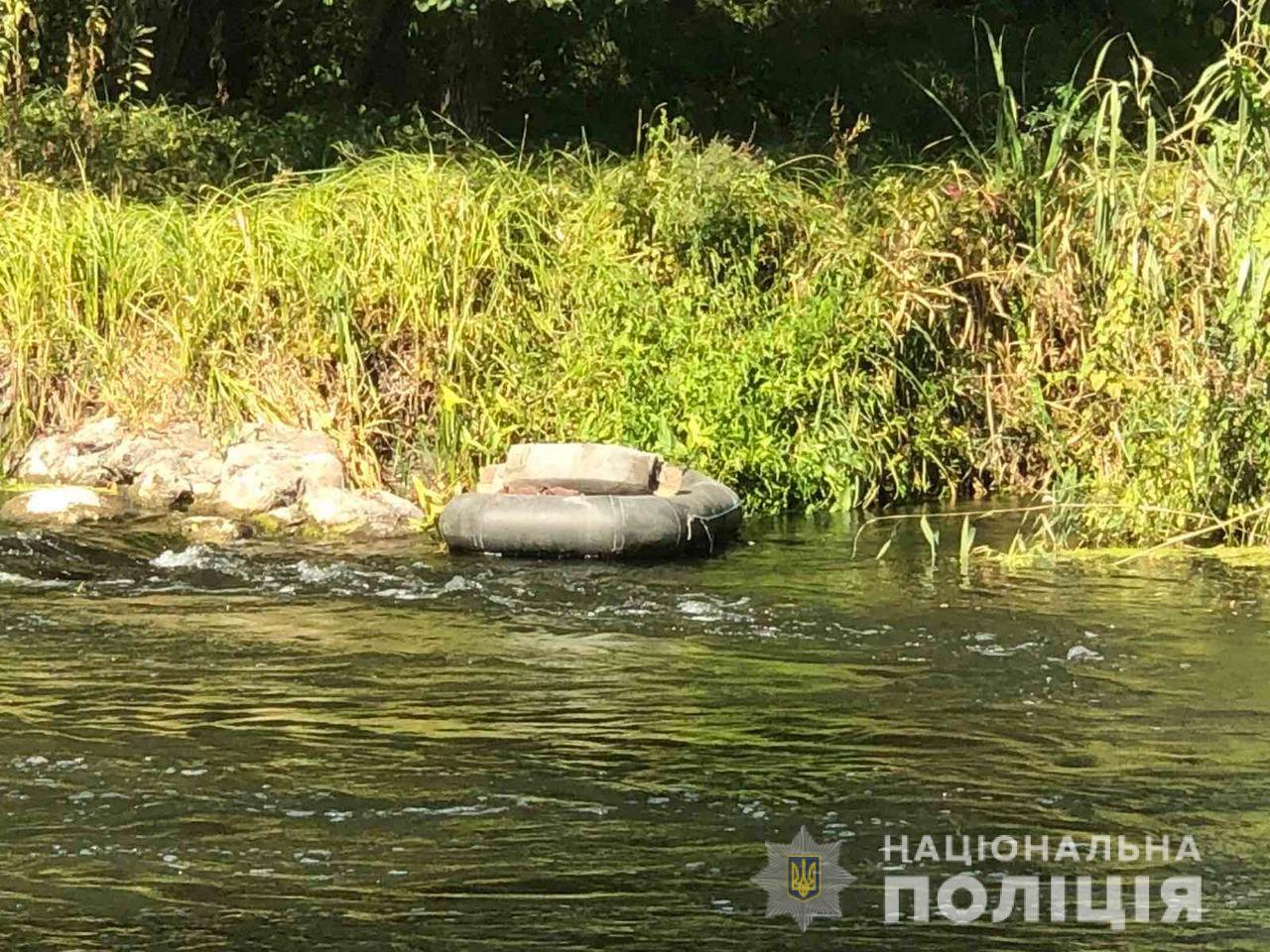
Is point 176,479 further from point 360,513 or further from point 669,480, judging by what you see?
point 669,480

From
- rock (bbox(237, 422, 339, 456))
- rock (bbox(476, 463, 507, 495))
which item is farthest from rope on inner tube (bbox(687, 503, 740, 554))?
rock (bbox(237, 422, 339, 456))

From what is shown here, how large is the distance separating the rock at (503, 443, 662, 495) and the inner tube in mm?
282

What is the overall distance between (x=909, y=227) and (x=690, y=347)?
56.9 inches

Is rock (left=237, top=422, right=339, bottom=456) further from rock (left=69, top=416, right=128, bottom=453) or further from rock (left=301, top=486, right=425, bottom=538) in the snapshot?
rock (left=69, top=416, right=128, bottom=453)

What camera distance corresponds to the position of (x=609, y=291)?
12305mm

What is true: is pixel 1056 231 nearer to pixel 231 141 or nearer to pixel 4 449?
pixel 4 449

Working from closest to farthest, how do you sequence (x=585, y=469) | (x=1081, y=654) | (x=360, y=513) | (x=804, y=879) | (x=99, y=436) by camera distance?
(x=804, y=879) < (x=1081, y=654) < (x=585, y=469) < (x=360, y=513) < (x=99, y=436)

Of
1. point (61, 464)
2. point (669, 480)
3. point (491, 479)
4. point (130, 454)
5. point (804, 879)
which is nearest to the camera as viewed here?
point (804, 879)

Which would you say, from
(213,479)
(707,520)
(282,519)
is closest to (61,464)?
(213,479)

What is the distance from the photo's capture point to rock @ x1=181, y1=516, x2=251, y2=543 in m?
11.1

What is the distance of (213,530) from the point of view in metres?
11.2

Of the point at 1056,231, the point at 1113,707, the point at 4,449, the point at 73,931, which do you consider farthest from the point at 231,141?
the point at 73,931

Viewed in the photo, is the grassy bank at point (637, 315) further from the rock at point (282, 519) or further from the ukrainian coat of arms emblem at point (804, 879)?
the ukrainian coat of arms emblem at point (804, 879)

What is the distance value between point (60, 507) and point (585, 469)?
2713mm
